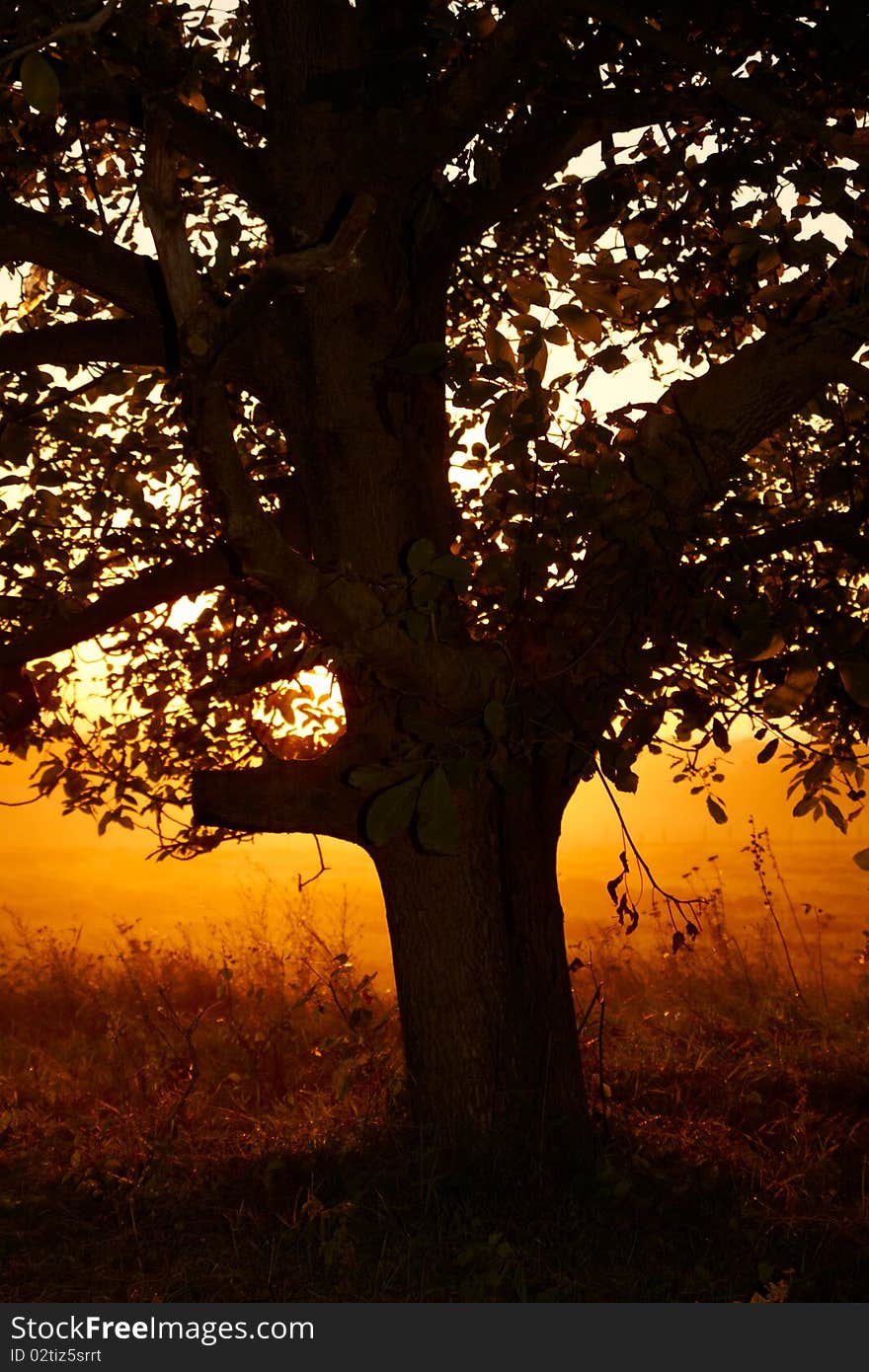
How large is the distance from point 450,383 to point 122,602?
2.45 meters

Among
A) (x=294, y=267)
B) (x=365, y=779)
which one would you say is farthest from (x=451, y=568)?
(x=294, y=267)

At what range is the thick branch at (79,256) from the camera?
16.2 feet

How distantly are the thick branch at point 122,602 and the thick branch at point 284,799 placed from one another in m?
1.28

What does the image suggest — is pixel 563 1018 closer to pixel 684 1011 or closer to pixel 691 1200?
pixel 691 1200

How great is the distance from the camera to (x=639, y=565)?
14.4 feet

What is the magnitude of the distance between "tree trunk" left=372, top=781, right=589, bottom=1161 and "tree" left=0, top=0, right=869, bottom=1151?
1cm

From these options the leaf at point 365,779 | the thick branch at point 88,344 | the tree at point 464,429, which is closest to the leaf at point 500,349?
the tree at point 464,429

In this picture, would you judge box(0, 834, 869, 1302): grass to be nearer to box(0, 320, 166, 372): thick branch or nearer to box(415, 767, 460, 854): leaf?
A: box(415, 767, 460, 854): leaf

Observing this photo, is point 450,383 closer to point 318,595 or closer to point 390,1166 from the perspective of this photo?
point 318,595

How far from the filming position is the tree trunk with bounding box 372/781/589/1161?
4.93 meters

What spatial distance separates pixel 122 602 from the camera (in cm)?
570

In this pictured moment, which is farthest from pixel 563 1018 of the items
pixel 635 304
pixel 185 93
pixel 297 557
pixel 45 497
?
pixel 185 93

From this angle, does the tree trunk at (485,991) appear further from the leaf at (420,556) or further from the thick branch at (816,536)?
the leaf at (420,556)

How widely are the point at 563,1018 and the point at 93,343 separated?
12.7ft
